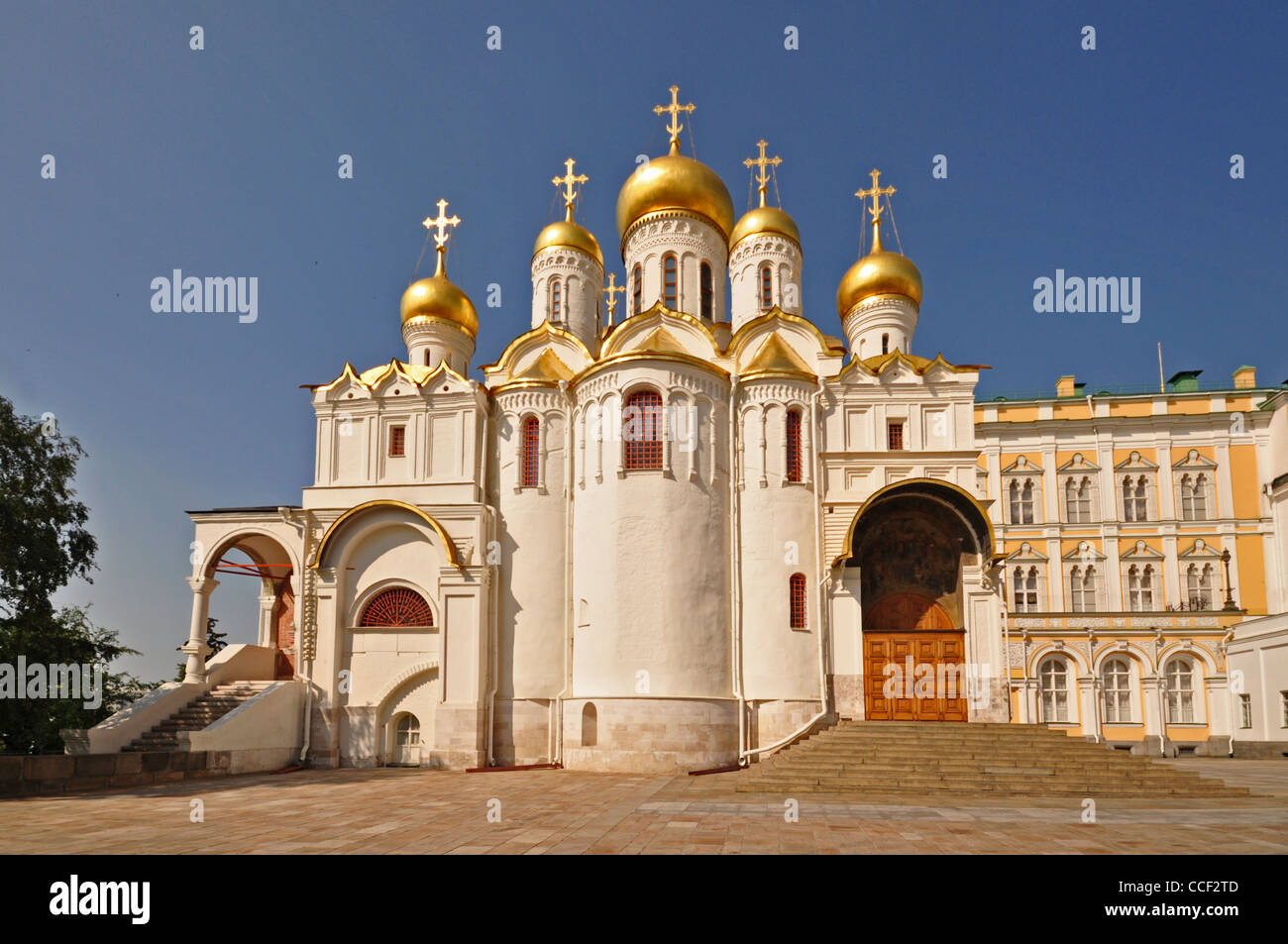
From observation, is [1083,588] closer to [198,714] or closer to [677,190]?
[677,190]

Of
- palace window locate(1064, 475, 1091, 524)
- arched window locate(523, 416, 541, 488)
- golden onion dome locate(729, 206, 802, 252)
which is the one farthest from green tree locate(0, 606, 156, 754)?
palace window locate(1064, 475, 1091, 524)

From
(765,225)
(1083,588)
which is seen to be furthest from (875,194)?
(1083,588)

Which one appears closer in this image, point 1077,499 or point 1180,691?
point 1180,691

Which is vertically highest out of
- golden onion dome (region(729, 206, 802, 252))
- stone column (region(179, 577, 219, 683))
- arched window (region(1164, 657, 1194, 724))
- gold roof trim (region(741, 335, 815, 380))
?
golden onion dome (region(729, 206, 802, 252))

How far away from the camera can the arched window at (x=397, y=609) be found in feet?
76.1

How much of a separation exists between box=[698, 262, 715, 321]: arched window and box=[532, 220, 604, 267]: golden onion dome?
13.1 ft

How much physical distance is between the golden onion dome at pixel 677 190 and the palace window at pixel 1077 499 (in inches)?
720

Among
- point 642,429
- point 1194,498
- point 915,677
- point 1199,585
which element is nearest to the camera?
point 915,677

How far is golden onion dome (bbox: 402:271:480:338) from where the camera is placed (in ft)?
89.5

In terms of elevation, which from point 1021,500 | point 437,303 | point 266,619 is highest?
point 437,303

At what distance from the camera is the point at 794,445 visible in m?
22.7

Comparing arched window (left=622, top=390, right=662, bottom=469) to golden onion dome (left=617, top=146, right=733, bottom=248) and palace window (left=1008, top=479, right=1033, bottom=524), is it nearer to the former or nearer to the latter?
golden onion dome (left=617, top=146, right=733, bottom=248)

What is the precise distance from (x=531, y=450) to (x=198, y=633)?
9464mm

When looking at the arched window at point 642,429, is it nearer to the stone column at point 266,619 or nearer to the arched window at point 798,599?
the arched window at point 798,599
